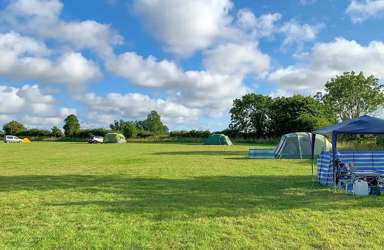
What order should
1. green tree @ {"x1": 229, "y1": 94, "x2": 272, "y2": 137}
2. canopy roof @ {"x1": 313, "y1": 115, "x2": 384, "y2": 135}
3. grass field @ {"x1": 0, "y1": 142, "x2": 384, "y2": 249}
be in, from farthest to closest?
green tree @ {"x1": 229, "y1": 94, "x2": 272, "y2": 137} < canopy roof @ {"x1": 313, "y1": 115, "x2": 384, "y2": 135} < grass field @ {"x1": 0, "y1": 142, "x2": 384, "y2": 249}

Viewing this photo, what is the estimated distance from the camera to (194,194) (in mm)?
9477

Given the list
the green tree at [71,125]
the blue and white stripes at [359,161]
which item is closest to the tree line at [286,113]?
the green tree at [71,125]

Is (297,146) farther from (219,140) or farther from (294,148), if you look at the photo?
(219,140)

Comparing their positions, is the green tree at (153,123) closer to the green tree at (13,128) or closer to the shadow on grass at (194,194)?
the green tree at (13,128)

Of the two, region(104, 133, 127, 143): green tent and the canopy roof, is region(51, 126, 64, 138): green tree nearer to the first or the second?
region(104, 133, 127, 143): green tent

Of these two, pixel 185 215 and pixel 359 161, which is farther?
pixel 359 161

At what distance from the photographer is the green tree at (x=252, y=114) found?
6706 cm

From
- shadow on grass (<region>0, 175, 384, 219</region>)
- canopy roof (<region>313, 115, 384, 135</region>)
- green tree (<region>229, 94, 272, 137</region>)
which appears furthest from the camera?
green tree (<region>229, 94, 272, 137</region>)

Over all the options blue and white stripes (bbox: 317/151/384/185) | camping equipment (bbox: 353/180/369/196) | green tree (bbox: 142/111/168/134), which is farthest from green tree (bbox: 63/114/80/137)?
camping equipment (bbox: 353/180/369/196)

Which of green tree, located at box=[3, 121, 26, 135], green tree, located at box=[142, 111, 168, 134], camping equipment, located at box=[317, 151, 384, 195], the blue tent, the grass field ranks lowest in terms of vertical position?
the grass field

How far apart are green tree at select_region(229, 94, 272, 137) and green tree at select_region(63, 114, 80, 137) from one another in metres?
33.0

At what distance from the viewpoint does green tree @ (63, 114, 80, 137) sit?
260 feet

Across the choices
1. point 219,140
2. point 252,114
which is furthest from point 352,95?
point 252,114

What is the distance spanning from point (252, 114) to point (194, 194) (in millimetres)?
61578
